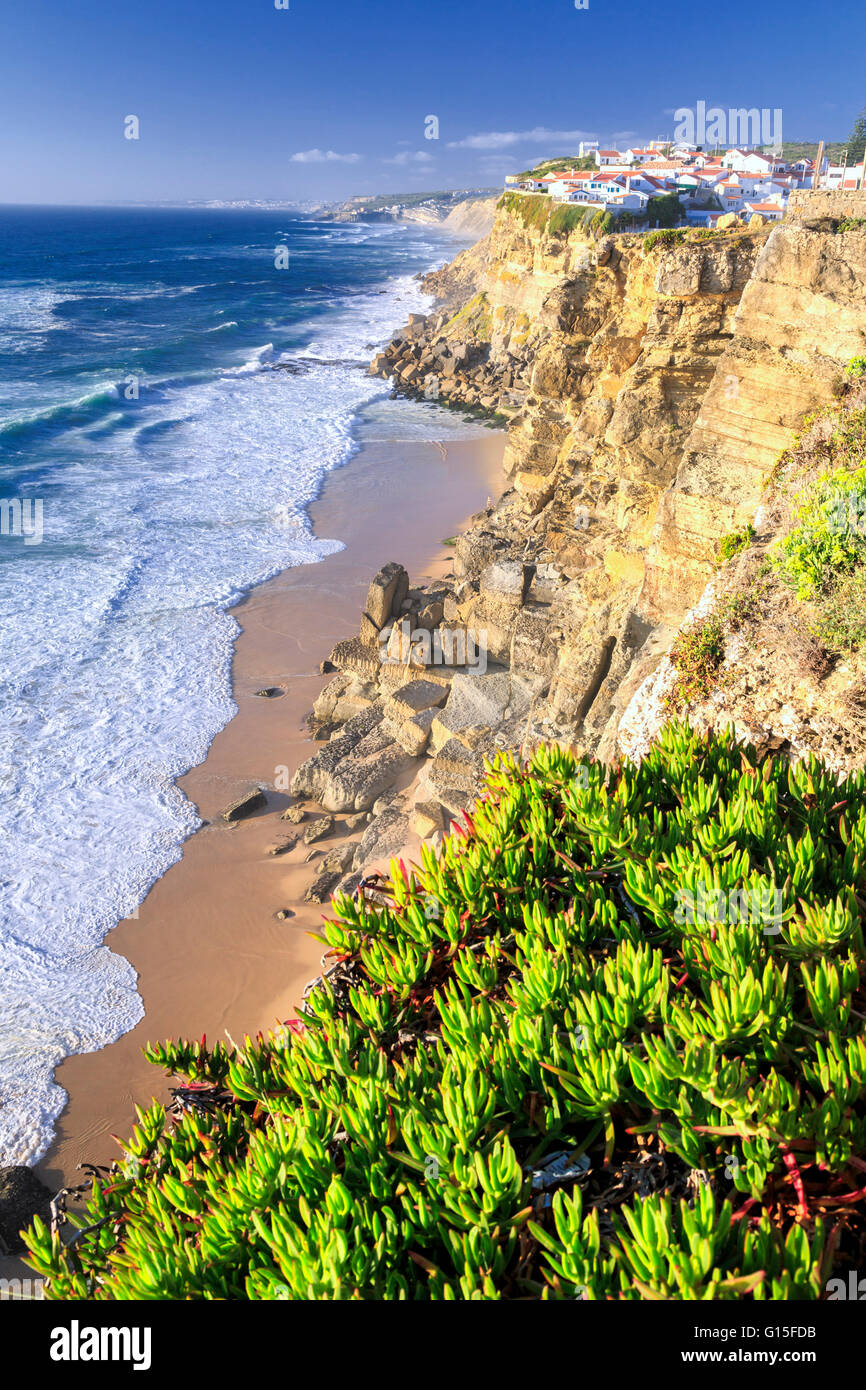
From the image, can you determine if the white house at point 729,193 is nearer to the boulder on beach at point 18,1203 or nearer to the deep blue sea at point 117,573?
the deep blue sea at point 117,573

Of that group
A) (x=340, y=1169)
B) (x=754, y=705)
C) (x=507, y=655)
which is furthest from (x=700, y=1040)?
(x=507, y=655)

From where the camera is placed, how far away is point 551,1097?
243cm

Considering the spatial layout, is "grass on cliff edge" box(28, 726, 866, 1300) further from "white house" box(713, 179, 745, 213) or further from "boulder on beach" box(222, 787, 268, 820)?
"white house" box(713, 179, 745, 213)

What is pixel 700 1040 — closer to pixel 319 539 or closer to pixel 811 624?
pixel 811 624

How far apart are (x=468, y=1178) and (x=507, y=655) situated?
11056 mm

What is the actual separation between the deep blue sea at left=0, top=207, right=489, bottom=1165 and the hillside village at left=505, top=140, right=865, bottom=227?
15.1 meters

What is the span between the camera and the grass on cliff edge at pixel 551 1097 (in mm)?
1990

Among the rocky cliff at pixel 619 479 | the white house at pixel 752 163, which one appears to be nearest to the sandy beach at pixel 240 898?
the rocky cliff at pixel 619 479

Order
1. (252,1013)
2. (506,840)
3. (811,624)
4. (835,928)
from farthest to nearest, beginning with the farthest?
1. (252,1013)
2. (811,624)
3. (506,840)
4. (835,928)

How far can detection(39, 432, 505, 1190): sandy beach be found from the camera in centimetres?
889

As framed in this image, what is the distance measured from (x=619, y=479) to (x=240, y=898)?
9.57 m

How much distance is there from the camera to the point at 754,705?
5.78m

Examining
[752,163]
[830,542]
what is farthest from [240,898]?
[752,163]

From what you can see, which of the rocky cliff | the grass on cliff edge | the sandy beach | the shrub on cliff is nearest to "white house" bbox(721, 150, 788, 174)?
the rocky cliff
